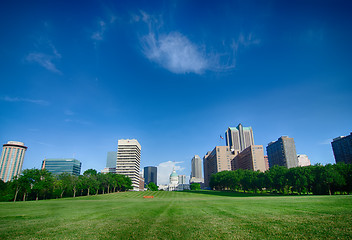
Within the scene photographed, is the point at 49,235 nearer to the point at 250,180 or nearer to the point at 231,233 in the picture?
the point at 231,233

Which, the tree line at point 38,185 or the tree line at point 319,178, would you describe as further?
the tree line at point 38,185

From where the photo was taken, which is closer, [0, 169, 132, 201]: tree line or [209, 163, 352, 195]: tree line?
[209, 163, 352, 195]: tree line

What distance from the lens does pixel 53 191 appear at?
287 feet

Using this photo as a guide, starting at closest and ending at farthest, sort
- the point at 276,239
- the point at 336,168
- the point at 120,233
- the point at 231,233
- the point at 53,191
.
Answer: the point at 276,239 < the point at 231,233 < the point at 120,233 < the point at 336,168 < the point at 53,191

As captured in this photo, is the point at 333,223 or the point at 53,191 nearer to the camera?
the point at 333,223

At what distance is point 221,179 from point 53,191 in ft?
351

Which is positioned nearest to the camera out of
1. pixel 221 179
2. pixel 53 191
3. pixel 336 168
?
pixel 336 168

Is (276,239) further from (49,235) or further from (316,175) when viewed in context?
(316,175)

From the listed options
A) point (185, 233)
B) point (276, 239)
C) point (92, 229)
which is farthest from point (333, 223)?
point (92, 229)

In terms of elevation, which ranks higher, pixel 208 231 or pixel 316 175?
pixel 316 175

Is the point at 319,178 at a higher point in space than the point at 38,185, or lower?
higher

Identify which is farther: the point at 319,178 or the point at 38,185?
the point at 38,185

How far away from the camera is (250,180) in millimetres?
105062

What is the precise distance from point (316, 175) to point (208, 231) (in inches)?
3254
